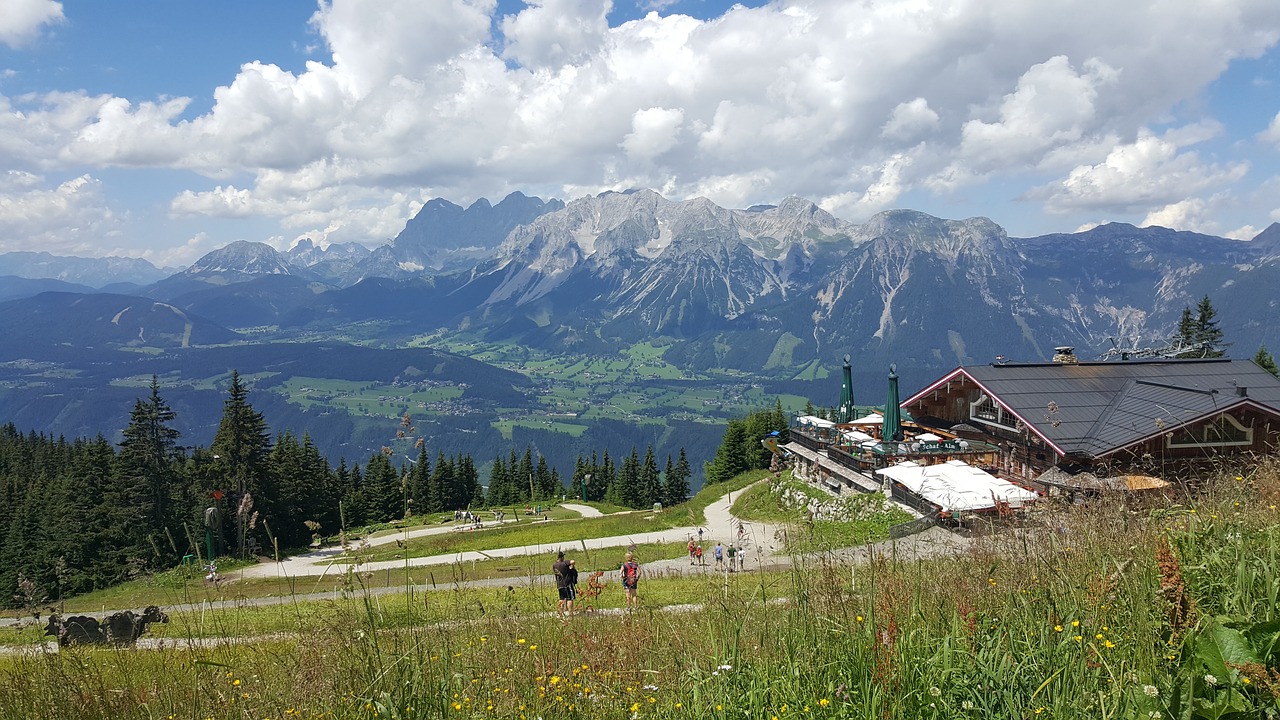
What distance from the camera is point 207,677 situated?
13.4ft

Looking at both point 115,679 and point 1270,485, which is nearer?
point 115,679

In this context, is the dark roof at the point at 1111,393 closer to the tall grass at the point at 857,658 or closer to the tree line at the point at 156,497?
the tall grass at the point at 857,658

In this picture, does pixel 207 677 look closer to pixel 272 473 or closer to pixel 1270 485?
pixel 1270 485

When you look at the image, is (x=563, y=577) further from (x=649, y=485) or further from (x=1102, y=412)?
(x=649, y=485)

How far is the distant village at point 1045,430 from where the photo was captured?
2381 cm

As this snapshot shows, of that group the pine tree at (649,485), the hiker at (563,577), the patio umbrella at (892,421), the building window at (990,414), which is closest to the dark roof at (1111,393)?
the building window at (990,414)

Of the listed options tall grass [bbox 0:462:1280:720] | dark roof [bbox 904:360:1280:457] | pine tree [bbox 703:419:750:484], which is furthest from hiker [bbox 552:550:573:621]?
pine tree [bbox 703:419:750:484]

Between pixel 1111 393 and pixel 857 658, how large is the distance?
105 ft

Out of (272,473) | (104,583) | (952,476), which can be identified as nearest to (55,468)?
(272,473)

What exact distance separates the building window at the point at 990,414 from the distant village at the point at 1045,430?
0.06 meters

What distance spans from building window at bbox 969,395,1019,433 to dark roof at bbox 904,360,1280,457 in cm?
135

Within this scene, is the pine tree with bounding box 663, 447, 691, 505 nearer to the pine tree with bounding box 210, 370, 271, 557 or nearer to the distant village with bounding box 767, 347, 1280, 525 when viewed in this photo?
the distant village with bounding box 767, 347, 1280, 525

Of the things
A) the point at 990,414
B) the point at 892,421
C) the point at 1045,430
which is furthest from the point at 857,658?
the point at 892,421

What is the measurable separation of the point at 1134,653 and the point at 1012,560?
7.57ft
